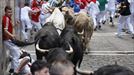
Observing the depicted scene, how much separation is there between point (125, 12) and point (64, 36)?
10438 millimetres

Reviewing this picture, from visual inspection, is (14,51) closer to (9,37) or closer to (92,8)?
(9,37)

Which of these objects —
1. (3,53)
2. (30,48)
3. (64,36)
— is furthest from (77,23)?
(30,48)

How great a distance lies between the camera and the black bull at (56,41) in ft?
30.5

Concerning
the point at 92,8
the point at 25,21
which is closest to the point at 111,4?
the point at 92,8

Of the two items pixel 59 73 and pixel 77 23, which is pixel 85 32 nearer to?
pixel 77 23

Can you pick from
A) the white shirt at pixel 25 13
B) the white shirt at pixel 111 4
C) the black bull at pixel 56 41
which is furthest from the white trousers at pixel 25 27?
the black bull at pixel 56 41

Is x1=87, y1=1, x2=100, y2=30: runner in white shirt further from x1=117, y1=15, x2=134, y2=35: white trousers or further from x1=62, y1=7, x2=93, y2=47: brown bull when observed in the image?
x1=62, y1=7, x2=93, y2=47: brown bull

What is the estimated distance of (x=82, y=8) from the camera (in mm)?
20500

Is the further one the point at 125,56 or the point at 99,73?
the point at 125,56

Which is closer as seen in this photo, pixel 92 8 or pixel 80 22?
pixel 80 22

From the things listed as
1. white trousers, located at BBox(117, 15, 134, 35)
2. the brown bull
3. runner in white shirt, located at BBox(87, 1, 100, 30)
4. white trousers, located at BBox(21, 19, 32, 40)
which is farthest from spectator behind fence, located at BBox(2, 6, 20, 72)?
runner in white shirt, located at BBox(87, 1, 100, 30)

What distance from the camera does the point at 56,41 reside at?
9.46m

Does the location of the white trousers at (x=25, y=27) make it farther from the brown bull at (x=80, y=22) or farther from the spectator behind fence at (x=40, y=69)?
the spectator behind fence at (x=40, y=69)

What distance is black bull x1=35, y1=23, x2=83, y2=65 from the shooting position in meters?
9.30
